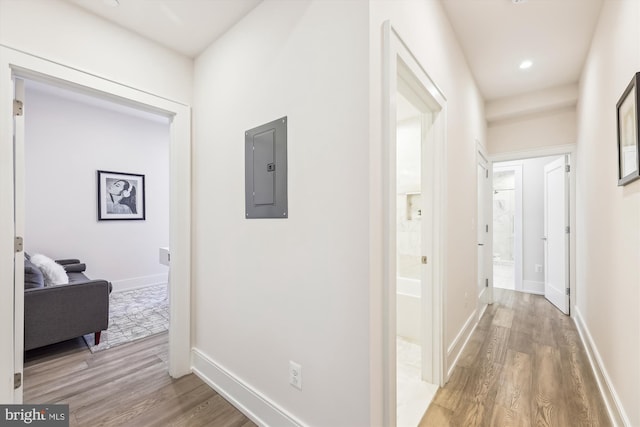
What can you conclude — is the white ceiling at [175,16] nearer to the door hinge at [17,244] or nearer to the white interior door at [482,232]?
the door hinge at [17,244]

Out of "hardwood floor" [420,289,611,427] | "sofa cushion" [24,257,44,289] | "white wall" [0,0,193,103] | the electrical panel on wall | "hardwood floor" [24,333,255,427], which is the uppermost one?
"white wall" [0,0,193,103]

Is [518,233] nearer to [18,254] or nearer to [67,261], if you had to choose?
[18,254]

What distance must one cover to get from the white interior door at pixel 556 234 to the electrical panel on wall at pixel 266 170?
12.8ft

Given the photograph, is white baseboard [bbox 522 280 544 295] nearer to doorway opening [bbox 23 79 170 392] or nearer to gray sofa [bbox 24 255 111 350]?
doorway opening [bbox 23 79 170 392]

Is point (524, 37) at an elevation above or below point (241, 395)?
above

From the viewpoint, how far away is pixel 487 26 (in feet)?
7.50

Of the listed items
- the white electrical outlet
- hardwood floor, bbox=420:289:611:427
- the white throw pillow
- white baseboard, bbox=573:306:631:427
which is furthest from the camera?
the white throw pillow

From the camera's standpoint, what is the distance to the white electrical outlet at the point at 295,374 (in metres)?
1.48

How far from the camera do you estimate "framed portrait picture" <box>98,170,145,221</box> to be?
438 centimetres

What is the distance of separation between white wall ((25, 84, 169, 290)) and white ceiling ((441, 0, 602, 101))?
4.85 m

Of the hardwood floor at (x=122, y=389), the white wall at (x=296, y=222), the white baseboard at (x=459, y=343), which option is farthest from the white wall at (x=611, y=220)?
the hardwood floor at (x=122, y=389)

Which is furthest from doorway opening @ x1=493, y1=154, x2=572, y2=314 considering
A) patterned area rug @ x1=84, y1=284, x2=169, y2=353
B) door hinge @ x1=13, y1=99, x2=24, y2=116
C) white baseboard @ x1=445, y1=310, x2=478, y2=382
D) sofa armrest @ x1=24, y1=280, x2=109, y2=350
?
sofa armrest @ x1=24, y1=280, x2=109, y2=350

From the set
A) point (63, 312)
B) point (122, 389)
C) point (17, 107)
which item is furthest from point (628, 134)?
point (63, 312)

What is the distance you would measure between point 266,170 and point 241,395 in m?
1.48
